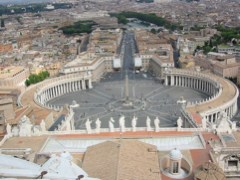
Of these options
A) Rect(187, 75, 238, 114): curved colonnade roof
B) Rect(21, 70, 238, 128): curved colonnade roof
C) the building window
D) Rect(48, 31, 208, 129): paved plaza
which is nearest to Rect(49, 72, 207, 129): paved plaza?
Rect(48, 31, 208, 129): paved plaza

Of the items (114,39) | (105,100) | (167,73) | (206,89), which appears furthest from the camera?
(114,39)

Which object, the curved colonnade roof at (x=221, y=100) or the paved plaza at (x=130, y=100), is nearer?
the curved colonnade roof at (x=221, y=100)

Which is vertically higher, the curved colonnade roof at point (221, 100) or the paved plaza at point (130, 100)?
the curved colonnade roof at point (221, 100)

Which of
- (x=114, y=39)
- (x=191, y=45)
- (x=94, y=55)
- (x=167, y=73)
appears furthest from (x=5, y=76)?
(x=191, y=45)

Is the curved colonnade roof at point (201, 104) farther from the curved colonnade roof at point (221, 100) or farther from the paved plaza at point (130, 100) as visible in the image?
the paved plaza at point (130, 100)

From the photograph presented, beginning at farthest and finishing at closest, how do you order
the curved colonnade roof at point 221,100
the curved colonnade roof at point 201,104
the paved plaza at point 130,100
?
the paved plaza at point 130,100, the curved colonnade roof at point 221,100, the curved colonnade roof at point 201,104

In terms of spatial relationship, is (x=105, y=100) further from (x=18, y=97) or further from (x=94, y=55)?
(x=94, y=55)

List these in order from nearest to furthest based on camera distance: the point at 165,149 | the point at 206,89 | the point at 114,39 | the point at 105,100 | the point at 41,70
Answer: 1. the point at 165,149
2. the point at 105,100
3. the point at 206,89
4. the point at 41,70
5. the point at 114,39

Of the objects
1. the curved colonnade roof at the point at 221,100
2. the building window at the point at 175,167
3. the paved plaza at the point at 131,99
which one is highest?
the building window at the point at 175,167

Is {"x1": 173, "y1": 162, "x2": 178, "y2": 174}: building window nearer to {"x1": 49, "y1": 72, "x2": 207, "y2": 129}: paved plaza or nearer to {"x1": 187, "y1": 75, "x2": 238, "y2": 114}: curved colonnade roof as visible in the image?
{"x1": 187, "y1": 75, "x2": 238, "y2": 114}: curved colonnade roof

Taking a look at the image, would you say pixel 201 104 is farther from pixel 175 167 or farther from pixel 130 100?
pixel 175 167

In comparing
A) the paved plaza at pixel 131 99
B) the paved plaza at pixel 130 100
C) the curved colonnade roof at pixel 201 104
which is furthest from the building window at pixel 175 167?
the paved plaza at pixel 131 99
